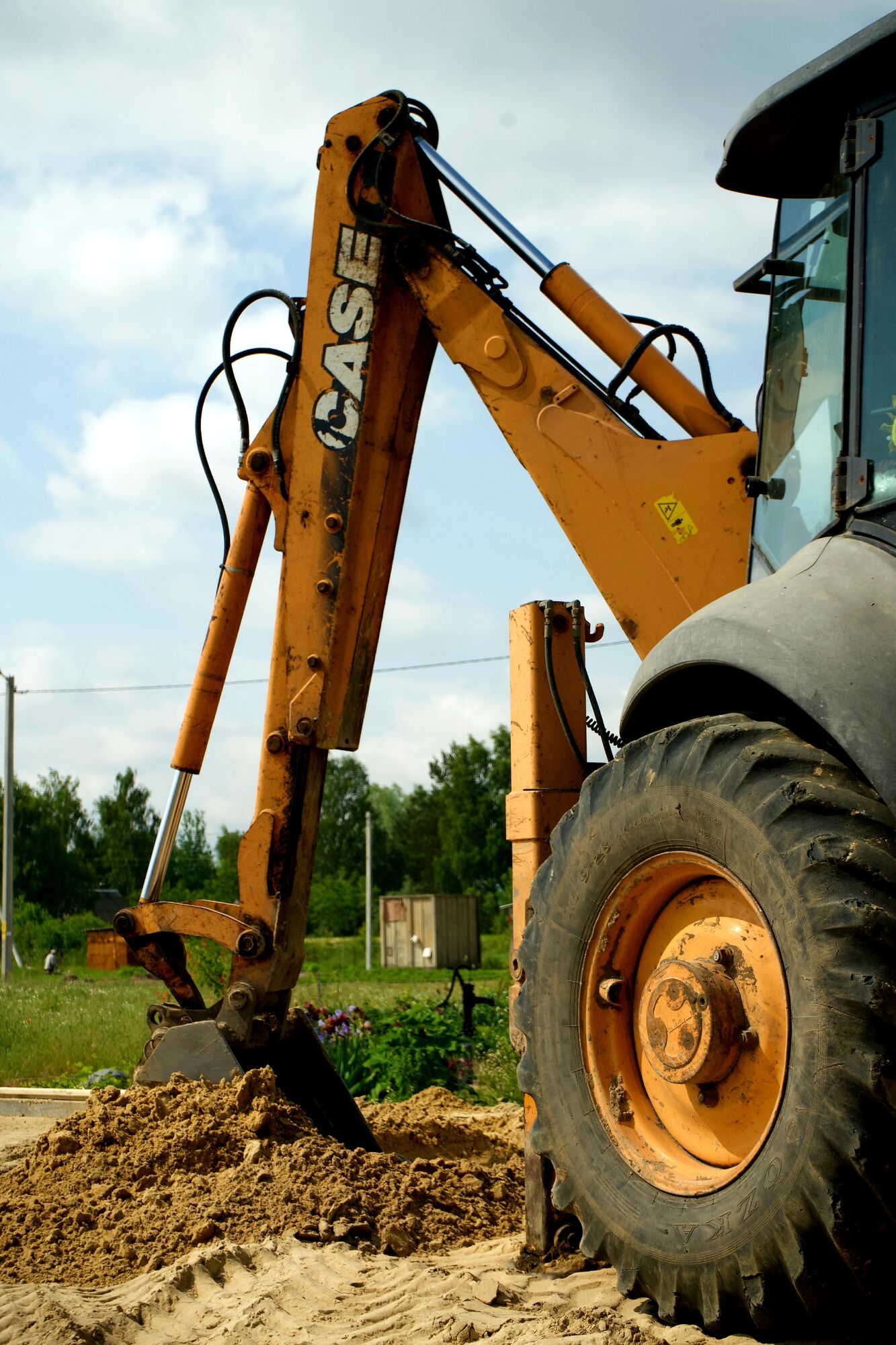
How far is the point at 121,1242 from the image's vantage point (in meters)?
3.76

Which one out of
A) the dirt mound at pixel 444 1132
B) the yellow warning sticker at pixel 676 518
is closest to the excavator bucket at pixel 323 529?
the dirt mound at pixel 444 1132

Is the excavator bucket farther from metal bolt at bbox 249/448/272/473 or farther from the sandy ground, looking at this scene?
the sandy ground

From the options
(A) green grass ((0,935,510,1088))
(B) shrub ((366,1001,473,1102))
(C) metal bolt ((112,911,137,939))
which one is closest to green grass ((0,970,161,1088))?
(A) green grass ((0,935,510,1088))

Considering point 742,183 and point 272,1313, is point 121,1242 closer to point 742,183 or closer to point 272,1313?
point 272,1313

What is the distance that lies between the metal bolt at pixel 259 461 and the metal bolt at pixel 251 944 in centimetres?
195

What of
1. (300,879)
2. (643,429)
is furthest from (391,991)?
(643,429)

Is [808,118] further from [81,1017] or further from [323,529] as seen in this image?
[81,1017]

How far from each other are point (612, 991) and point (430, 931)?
37.5 metres

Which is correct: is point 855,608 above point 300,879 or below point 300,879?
above

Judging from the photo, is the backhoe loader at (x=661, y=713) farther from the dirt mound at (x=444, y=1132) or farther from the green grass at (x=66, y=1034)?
the green grass at (x=66, y=1034)

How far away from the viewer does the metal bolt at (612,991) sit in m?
3.00

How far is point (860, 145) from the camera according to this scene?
2900 millimetres

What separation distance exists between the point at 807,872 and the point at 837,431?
1206 mm

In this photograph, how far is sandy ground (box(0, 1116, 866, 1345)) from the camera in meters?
2.76
